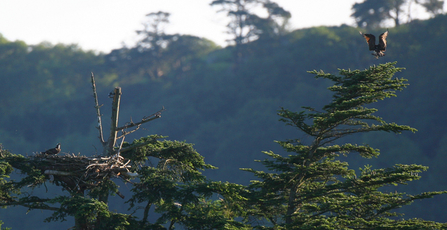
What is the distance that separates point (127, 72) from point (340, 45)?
32451 millimetres

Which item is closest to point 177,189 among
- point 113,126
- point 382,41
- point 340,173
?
point 113,126

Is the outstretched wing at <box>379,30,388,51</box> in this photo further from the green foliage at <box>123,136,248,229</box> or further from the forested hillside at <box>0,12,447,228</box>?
the forested hillside at <box>0,12,447,228</box>

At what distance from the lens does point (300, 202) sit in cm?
1273

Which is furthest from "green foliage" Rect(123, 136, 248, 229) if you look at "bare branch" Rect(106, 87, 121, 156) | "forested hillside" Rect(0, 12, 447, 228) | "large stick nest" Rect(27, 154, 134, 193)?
"forested hillside" Rect(0, 12, 447, 228)

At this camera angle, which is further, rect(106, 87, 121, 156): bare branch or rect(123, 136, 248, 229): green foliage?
rect(106, 87, 121, 156): bare branch

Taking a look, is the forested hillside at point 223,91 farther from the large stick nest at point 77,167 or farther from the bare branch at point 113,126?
the large stick nest at point 77,167

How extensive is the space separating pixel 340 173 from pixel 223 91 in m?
61.1

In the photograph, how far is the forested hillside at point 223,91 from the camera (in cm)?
5716

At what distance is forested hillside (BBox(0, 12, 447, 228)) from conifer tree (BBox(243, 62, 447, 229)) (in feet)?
128

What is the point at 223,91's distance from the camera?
74000 mm

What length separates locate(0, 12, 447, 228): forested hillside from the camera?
57.2 meters

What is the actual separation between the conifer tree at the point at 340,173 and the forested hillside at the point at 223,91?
39143 mm

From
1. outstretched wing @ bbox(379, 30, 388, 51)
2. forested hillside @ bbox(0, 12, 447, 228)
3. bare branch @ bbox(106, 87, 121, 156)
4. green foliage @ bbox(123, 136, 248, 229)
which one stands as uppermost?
forested hillside @ bbox(0, 12, 447, 228)

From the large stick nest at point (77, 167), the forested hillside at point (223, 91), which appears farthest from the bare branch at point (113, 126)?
the forested hillside at point (223, 91)
